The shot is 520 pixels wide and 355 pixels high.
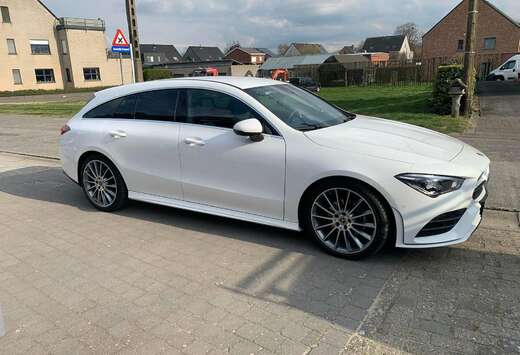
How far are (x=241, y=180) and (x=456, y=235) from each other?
2.02 meters

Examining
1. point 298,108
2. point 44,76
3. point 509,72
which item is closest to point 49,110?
point 298,108

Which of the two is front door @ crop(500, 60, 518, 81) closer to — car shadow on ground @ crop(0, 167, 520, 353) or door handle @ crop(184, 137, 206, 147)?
car shadow on ground @ crop(0, 167, 520, 353)

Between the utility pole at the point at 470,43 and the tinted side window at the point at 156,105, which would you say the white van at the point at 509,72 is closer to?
the utility pole at the point at 470,43

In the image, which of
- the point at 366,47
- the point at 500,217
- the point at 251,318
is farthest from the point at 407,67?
the point at 366,47

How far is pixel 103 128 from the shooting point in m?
5.24

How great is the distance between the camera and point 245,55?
305 ft

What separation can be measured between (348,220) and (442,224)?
0.78 m

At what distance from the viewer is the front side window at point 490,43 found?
157ft

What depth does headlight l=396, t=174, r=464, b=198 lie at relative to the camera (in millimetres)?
3449

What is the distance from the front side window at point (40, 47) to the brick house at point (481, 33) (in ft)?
153

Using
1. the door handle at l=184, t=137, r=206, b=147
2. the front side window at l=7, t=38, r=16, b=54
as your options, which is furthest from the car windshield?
the front side window at l=7, t=38, r=16, b=54

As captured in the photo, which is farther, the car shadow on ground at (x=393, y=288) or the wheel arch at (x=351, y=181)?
the wheel arch at (x=351, y=181)

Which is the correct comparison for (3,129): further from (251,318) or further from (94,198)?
(251,318)

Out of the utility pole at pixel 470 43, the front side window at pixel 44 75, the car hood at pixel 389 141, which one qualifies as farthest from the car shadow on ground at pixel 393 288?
the front side window at pixel 44 75
